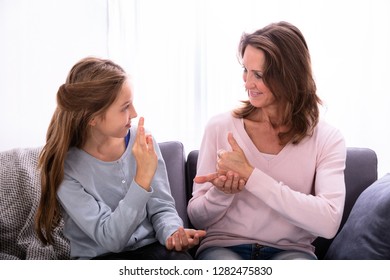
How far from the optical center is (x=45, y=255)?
1.83 meters

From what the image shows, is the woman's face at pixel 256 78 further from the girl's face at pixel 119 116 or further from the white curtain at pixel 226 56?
the white curtain at pixel 226 56

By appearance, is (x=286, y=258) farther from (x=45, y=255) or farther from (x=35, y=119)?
(x=35, y=119)

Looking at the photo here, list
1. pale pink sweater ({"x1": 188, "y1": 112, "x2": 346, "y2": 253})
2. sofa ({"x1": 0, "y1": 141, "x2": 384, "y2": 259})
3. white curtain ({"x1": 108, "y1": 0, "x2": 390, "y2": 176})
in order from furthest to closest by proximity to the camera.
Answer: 1. white curtain ({"x1": 108, "y1": 0, "x2": 390, "y2": 176})
2. sofa ({"x1": 0, "y1": 141, "x2": 384, "y2": 259})
3. pale pink sweater ({"x1": 188, "y1": 112, "x2": 346, "y2": 253})

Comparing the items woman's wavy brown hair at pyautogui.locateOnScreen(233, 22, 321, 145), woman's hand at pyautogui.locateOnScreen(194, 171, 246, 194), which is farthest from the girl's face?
woman's wavy brown hair at pyautogui.locateOnScreen(233, 22, 321, 145)

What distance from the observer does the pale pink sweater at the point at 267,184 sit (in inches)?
68.9

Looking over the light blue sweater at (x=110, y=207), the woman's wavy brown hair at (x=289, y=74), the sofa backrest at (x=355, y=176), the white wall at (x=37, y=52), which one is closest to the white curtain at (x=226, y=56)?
the white wall at (x=37, y=52)

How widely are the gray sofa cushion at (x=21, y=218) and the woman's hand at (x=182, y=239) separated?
36 cm

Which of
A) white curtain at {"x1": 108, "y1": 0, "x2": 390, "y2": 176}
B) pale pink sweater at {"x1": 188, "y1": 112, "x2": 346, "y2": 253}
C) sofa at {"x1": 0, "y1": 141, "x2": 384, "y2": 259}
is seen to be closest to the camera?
pale pink sweater at {"x1": 188, "y1": 112, "x2": 346, "y2": 253}

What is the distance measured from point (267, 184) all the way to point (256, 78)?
0.34 m

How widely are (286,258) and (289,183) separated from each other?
24 cm

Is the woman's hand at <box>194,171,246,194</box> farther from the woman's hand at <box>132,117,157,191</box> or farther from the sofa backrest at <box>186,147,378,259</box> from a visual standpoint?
the sofa backrest at <box>186,147,378,259</box>

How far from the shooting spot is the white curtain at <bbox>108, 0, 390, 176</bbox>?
2.79 metres

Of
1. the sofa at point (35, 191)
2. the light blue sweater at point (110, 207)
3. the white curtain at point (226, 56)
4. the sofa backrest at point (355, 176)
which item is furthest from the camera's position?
the white curtain at point (226, 56)

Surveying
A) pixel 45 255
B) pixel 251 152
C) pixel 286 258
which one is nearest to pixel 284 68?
pixel 251 152
